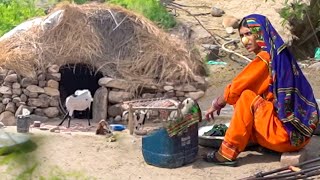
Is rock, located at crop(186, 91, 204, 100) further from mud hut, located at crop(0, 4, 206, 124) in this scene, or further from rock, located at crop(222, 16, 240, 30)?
rock, located at crop(222, 16, 240, 30)

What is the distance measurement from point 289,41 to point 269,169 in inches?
246

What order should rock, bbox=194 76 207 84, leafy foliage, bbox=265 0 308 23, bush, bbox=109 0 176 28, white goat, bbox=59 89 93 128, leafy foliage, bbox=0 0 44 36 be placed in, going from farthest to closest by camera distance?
1. bush, bbox=109 0 176 28
2. leafy foliage, bbox=0 0 44 36
3. leafy foliage, bbox=265 0 308 23
4. rock, bbox=194 76 207 84
5. white goat, bbox=59 89 93 128

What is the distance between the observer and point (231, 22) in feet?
40.3

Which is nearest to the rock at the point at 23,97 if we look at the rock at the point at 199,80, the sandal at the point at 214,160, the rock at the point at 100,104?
the rock at the point at 100,104

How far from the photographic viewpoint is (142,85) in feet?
31.3

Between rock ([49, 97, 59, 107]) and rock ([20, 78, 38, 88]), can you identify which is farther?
rock ([49, 97, 59, 107])

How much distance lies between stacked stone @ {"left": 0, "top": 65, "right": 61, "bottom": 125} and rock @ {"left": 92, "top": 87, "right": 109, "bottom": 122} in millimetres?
473

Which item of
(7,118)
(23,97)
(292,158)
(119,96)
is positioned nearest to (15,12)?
(23,97)

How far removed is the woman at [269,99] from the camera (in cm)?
526

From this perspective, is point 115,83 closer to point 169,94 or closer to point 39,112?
point 169,94

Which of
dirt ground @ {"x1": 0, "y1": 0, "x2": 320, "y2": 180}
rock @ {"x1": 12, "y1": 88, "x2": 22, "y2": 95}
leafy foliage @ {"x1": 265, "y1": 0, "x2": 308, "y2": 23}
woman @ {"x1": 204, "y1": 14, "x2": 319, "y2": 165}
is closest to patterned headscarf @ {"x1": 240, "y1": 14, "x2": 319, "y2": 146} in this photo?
woman @ {"x1": 204, "y1": 14, "x2": 319, "y2": 165}

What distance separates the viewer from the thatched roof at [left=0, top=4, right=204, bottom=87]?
9.54 metres

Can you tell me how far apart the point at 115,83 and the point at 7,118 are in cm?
141

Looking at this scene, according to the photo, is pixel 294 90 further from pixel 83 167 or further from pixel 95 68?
pixel 95 68
